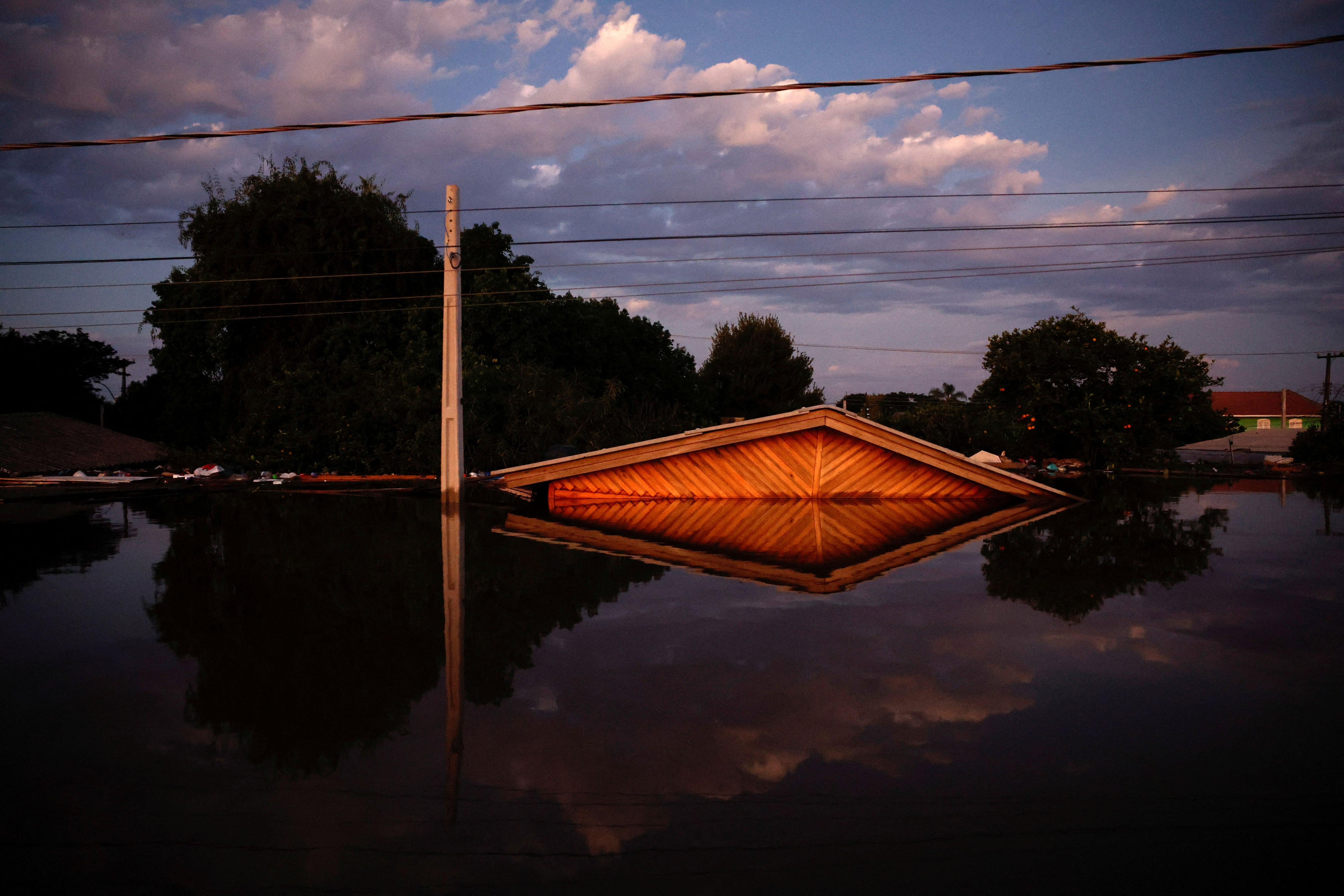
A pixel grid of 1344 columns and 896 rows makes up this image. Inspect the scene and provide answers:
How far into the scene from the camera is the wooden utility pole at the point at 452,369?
16.8 m

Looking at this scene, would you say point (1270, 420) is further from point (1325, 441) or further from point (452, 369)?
point (452, 369)

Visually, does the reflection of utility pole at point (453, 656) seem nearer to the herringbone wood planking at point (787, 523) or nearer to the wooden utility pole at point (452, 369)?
the herringbone wood planking at point (787, 523)

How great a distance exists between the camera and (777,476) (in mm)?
16203

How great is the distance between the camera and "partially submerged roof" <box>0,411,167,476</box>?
25438mm

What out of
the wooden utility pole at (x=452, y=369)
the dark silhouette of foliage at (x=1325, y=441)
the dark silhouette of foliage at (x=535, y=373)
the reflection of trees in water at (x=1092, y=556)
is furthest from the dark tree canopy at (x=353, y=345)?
the dark silhouette of foliage at (x=1325, y=441)

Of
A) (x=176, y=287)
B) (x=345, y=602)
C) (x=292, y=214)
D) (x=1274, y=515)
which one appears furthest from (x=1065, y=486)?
(x=176, y=287)

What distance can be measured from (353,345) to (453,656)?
87.7 ft

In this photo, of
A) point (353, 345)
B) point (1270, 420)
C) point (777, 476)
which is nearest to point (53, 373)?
point (353, 345)

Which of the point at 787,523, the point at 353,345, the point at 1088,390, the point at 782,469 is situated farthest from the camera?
the point at 1088,390

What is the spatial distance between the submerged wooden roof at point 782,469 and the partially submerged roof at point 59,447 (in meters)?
20.1

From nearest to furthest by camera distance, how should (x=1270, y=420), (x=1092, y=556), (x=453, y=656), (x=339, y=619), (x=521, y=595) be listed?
(x=453, y=656), (x=339, y=619), (x=521, y=595), (x=1092, y=556), (x=1270, y=420)

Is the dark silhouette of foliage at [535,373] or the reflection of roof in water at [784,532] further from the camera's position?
the dark silhouette of foliage at [535,373]

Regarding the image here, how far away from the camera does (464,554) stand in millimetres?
10414

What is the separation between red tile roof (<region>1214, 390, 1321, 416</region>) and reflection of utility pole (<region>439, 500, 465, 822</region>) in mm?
81002
